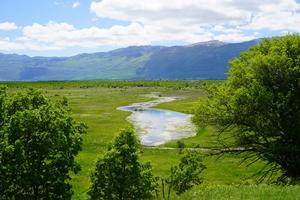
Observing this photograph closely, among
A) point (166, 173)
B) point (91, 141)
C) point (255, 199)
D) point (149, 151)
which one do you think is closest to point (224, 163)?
point (166, 173)

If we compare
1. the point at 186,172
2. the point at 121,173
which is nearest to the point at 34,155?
the point at 121,173

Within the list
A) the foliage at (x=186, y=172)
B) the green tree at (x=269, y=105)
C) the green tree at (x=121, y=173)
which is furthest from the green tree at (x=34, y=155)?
the green tree at (x=269, y=105)

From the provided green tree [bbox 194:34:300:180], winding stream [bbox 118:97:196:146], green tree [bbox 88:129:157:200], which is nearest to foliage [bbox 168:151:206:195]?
green tree [bbox 194:34:300:180]

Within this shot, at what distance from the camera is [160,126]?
11106cm

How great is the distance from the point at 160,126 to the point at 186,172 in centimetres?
7325

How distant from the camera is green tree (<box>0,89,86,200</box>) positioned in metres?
32.4

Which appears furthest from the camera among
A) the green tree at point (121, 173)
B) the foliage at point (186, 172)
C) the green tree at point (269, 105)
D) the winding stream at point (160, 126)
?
the winding stream at point (160, 126)

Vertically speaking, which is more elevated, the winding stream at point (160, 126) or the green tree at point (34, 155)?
the green tree at point (34, 155)

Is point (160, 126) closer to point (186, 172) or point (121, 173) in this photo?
point (186, 172)

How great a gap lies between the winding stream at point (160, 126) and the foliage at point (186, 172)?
44.6 meters

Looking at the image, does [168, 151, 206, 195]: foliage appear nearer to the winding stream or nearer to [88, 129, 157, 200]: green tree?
[88, 129, 157, 200]: green tree

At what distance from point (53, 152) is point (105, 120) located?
8616cm

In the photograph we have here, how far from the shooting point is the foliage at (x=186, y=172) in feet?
124

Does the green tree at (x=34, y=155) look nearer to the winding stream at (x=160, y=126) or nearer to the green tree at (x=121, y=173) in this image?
the green tree at (x=121, y=173)
